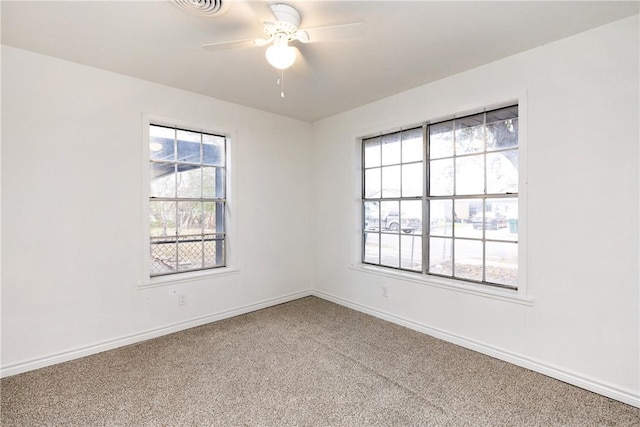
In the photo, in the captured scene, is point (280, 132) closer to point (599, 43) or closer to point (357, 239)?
point (357, 239)

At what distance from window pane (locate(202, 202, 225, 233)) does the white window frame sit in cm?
6

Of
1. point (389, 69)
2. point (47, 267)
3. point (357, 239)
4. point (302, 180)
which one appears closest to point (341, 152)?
point (302, 180)

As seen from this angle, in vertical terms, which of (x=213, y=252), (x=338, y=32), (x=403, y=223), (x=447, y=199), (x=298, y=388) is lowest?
(x=298, y=388)

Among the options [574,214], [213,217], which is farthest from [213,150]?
[574,214]

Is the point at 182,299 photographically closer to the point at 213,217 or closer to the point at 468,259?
the point at 213,217

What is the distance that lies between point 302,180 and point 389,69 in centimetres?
204

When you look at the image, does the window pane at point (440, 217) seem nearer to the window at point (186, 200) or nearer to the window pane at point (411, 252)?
the window pane at point (411, 252)

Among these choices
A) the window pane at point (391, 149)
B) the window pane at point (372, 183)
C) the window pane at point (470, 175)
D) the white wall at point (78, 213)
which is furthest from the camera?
the window pane at point (372, 183)

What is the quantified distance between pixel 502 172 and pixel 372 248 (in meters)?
1.70

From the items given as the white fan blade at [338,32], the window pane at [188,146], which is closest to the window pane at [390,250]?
the white fan blade at [338,32]

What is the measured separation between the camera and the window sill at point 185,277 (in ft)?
10.1

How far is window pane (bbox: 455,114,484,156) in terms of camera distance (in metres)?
2.87

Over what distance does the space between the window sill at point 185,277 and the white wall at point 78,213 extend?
0.06 metres

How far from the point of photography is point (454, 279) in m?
3.06
